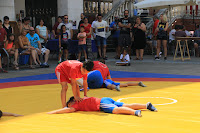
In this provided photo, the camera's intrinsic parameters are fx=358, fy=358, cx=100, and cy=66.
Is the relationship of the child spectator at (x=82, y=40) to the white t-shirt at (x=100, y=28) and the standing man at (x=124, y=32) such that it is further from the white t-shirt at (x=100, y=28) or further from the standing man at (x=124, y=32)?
the standing man at (x=124, y=32)

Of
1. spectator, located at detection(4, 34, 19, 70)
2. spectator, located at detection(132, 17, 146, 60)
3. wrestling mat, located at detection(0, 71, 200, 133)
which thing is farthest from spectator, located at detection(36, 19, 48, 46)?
wrestling mat, located at detection(0, 71, 200, 133)

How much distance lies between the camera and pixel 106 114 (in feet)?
18.1

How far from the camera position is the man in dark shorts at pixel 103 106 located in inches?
215

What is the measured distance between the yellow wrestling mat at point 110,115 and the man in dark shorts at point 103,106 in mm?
98

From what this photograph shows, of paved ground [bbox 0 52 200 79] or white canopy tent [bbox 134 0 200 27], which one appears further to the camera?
white canopy tent [bbox 134 0 200 27]

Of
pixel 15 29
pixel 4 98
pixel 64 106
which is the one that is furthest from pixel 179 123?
pixel 15 29

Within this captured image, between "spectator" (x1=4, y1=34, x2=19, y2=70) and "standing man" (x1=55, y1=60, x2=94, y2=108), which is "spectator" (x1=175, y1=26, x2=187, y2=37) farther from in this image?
"standing man" (x1=55, y1=60, x2=94, y2=108)

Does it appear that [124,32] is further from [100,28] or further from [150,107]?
[150,107]

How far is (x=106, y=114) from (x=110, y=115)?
0.31ft

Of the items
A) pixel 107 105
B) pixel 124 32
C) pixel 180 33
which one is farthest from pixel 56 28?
pixel 107 105

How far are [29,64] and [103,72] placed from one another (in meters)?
5.63

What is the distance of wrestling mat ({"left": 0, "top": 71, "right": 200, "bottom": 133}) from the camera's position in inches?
188

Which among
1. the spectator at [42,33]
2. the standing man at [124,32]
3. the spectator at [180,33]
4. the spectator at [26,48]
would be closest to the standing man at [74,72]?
the spectator at [26,48]

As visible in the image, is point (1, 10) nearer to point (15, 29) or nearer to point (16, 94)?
point (15, 29)
